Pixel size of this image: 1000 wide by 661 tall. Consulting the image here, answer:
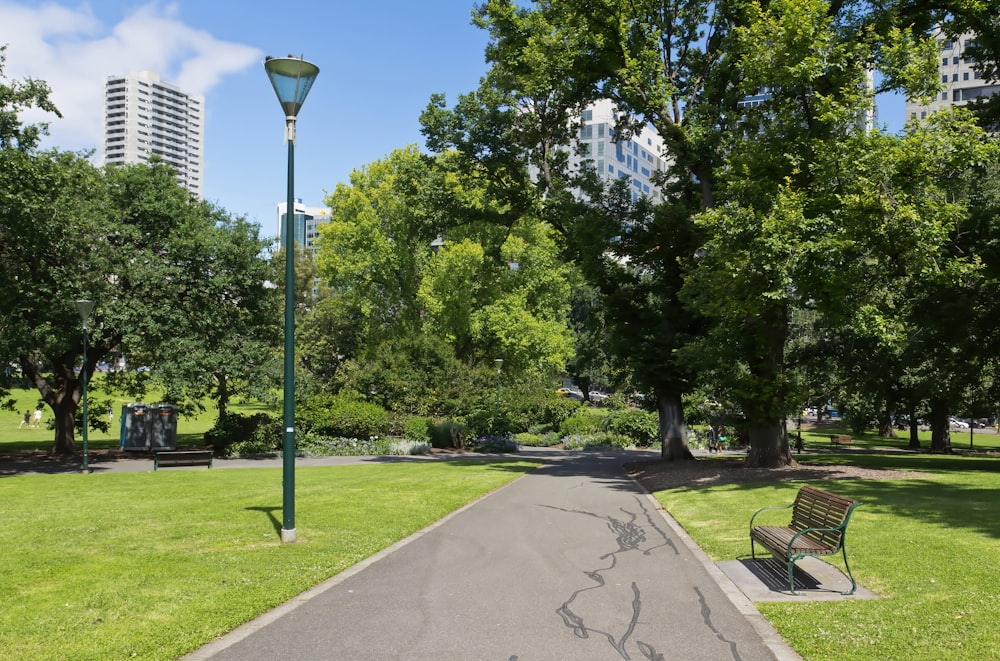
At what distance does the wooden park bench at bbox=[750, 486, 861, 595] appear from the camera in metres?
7.12

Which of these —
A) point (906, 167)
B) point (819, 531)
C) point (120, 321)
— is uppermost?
point (906, 167)

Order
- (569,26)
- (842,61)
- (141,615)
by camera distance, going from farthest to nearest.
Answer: (569,26) → (842,61) → (141,615)

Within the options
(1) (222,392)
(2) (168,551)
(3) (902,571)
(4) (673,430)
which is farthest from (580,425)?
(3) (902,571)

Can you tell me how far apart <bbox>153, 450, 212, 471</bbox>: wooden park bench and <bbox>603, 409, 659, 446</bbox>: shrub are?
24067mm

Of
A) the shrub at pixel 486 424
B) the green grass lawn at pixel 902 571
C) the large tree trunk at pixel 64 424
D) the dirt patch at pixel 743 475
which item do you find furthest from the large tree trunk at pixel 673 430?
the large tree trunk at pixel 64 424

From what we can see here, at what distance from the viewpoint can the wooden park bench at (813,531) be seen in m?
7.12

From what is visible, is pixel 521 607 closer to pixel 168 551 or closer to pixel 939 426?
pixel 168 551

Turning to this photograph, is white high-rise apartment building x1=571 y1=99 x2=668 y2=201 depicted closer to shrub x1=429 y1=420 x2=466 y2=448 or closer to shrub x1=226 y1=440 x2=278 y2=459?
shrub x1=429 y1=420 x2=466 y2=448

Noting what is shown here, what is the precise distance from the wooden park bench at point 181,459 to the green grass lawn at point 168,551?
445cm

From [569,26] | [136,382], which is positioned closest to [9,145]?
[136,382]

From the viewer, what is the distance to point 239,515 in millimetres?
12156

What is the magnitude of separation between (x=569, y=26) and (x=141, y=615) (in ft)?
65.4

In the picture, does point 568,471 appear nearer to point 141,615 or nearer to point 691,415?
point 141,615

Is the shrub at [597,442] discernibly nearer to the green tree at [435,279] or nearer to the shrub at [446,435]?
the shrub at [446,435]
